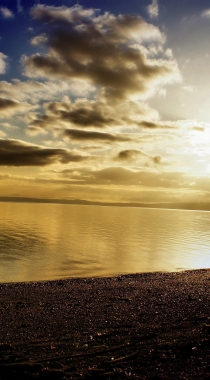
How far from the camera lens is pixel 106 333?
12812 millimetres

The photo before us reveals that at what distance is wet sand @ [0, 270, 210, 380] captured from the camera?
31.4 ft

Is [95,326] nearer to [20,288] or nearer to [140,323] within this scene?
[140,323]

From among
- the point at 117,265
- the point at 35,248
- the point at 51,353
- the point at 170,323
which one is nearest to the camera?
the point at 51,353

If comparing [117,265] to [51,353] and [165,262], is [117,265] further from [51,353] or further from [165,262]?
[51,353]

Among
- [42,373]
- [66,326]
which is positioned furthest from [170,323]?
[42,373]

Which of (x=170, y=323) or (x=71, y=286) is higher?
(x=170, y=323)

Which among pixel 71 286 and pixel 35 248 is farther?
pixel 35 248

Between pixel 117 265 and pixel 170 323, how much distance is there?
2447cm

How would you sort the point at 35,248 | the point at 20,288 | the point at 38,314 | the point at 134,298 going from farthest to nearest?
the point at 35,248
the point at 20,288
the point at 134,298
the point at 38,314

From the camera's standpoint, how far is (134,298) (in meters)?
19.4

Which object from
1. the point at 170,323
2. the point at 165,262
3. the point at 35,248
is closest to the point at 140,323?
the point at 170,323

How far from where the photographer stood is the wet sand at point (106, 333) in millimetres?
9562

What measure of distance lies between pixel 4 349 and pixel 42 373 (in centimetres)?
270

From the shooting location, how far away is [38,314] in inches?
635
